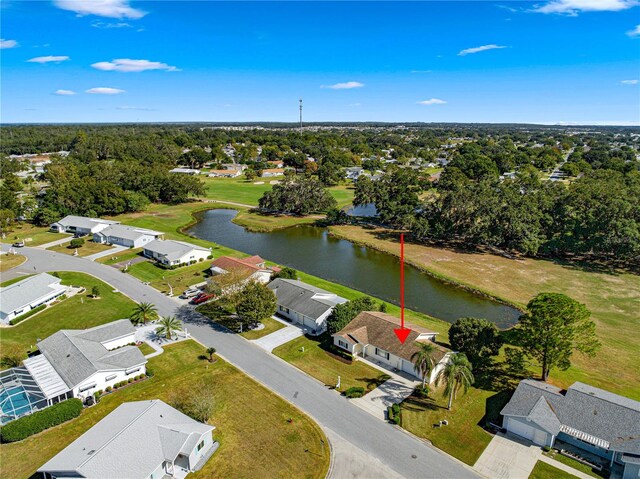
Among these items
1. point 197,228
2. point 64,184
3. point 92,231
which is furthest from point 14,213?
point 197,228

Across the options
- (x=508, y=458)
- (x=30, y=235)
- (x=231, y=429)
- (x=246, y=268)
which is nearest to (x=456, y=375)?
(x=508, y=458)

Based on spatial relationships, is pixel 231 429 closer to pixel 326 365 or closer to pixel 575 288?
pixel 326 365

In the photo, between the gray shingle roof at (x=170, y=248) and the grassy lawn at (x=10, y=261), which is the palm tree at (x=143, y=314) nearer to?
the gray shingle roof at (x=170, y=248)

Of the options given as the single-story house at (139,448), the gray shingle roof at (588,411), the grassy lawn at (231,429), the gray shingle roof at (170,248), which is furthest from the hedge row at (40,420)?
the gray shingle roof at (170,248)

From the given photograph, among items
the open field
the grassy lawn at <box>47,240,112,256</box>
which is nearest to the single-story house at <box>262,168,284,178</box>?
the open field

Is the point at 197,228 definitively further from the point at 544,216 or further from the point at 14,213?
the point at 544,216

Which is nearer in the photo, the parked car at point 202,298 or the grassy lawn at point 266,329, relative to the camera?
the grassy lawn at point 266,329
